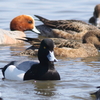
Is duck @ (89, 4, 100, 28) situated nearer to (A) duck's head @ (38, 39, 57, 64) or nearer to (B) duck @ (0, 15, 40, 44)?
(B) duck @ (0, 15, 40, 44)

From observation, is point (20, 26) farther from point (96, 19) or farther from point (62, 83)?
point (62, 83)

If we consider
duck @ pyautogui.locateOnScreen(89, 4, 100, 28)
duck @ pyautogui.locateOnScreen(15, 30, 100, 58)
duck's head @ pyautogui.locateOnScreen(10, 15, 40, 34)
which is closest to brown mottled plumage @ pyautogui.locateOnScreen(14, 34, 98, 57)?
duck @ pyautogui.locateOnScreen(15, 30, 100, 58)

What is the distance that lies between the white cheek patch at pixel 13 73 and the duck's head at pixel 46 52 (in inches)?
18.1

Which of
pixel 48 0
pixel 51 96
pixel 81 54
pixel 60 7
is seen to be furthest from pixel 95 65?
pixel 48 0

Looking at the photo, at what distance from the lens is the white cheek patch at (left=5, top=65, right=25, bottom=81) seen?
852 centimetres

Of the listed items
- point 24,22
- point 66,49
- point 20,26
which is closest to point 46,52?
point 66,49

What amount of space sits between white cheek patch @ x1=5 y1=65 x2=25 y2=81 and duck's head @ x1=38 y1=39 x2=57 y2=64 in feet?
1.50

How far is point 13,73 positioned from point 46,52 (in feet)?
2.46

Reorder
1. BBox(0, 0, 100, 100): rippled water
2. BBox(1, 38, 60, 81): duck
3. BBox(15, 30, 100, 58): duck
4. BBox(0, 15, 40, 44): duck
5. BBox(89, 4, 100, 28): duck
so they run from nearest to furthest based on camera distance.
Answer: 1. BBox(0, 0, 100, 100): rippled water
2. BBox(1, 38, 60, 81): duck
3. BBox(15, 30, 100, 58): duck
4. BBox(0, 15, 40, 44): duck
5. BBox(89, 4, 100, 28): duck

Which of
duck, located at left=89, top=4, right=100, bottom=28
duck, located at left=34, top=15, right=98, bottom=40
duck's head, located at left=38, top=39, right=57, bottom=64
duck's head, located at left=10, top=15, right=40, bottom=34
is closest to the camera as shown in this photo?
duck's head, located at left=38, top=39, right=57, bottom=64

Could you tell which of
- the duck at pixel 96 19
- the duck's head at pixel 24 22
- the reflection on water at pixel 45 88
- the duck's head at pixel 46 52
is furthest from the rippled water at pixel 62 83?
the duck at pixel 96 19

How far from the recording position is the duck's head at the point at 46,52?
27.4 ft

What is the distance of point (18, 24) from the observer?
45.8ft

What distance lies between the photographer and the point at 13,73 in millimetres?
8586
